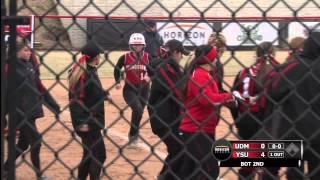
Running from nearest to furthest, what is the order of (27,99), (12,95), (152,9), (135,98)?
(12,95) < (27,99) < (135,98) < (152,9)

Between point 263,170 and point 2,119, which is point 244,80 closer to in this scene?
point 263,170

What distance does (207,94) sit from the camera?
342cm

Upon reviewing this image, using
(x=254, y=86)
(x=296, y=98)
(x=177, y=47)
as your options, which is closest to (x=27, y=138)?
(x=177, y=47)

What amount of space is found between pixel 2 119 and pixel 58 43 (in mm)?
412

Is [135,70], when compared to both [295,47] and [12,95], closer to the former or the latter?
[295,47]

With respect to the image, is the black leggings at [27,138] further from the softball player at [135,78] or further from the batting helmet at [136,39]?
the batting helmet at [136,39]

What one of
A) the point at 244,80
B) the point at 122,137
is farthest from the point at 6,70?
the point at 122,137
